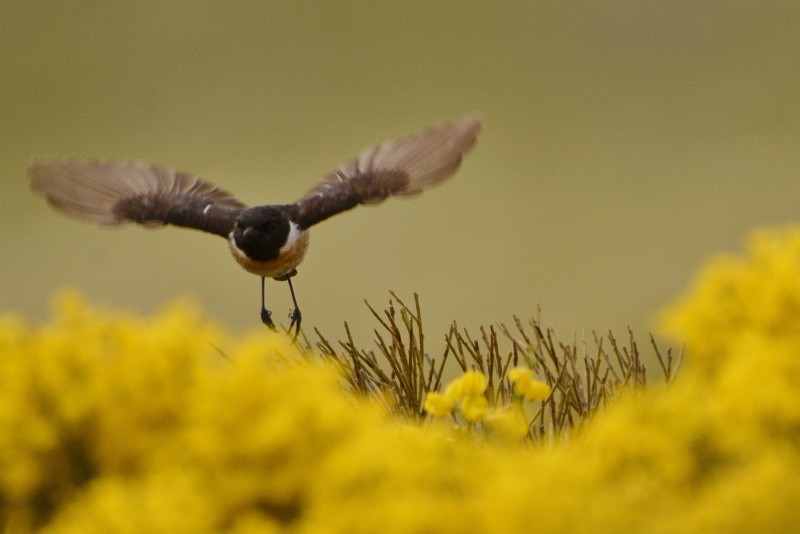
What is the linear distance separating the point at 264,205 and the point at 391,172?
0.19 meters

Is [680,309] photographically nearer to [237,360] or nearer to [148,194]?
[237,360]

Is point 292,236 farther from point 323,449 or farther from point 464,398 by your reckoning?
point 323,449

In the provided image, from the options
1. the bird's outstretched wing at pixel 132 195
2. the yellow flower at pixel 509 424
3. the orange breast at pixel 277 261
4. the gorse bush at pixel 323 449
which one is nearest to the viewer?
the gorse bush at pixel 323 449

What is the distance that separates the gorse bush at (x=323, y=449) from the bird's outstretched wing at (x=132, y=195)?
0.89 meters

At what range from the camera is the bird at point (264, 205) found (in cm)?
136

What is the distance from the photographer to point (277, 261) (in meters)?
1.46

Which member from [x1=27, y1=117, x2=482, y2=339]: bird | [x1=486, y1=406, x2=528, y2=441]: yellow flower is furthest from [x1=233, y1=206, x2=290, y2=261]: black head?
[x1=486, y1=406, x2=528, y2=441]: yellow flower

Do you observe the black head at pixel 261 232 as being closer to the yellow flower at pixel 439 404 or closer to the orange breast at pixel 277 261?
the orange breast at pixel 277 261

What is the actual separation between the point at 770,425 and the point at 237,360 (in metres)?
0.24

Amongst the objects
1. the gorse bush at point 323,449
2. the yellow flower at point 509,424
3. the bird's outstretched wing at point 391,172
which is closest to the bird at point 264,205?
the bird's outstretched wing at point 391,172

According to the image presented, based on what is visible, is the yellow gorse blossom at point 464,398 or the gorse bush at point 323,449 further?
the yellow gorse blossom at point 464,398

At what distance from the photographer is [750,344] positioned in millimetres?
466

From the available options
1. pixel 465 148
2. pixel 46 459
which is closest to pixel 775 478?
pixel 46 459

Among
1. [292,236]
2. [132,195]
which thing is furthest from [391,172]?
[132,195]
